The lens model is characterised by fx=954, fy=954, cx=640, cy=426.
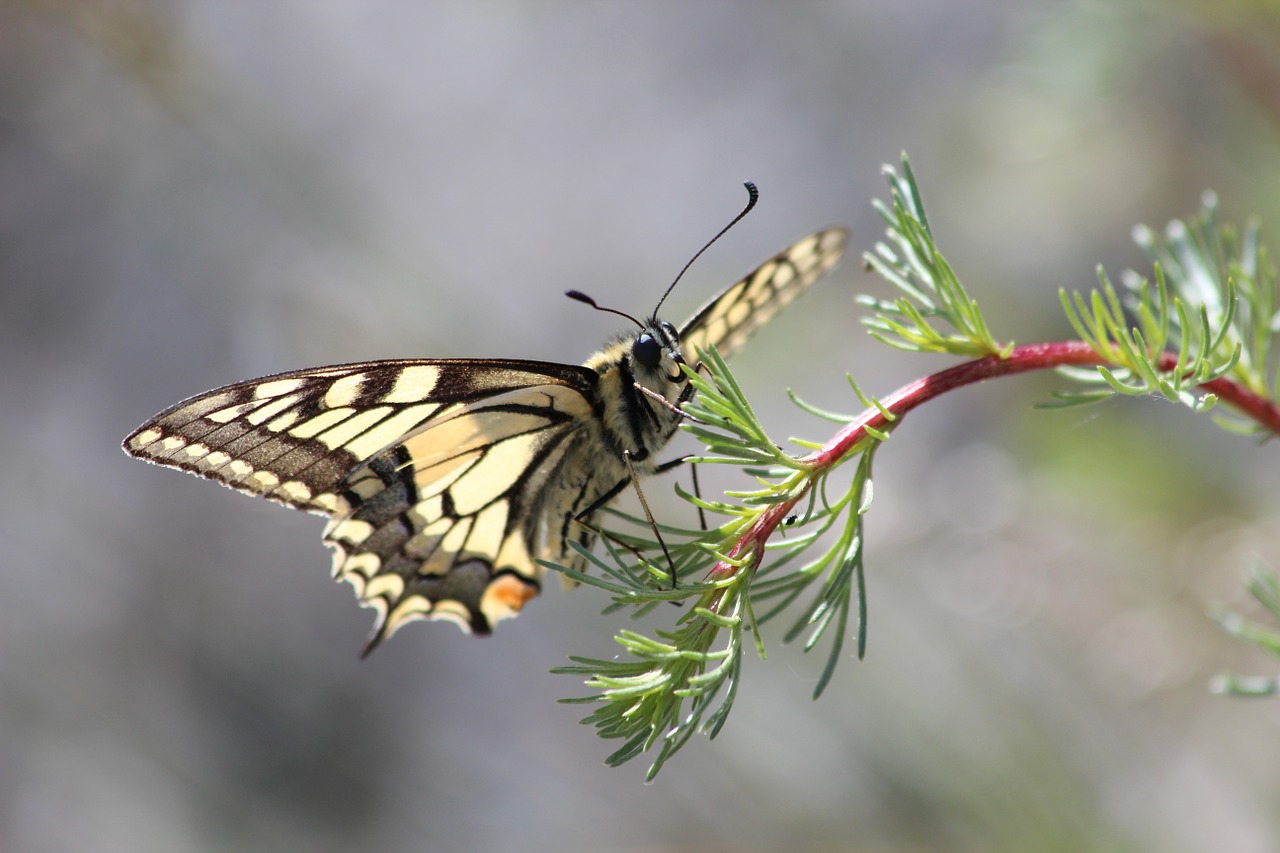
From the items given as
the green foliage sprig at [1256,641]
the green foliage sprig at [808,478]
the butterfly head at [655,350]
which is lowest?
the green foliage sprig at [1256,641]

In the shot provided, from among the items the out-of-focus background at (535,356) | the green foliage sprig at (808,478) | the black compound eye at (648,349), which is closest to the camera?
the green foliage sprig at (808,478)

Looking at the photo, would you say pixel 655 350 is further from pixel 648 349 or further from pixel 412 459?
pixel 412 459

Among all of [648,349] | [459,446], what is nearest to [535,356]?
[459,446]

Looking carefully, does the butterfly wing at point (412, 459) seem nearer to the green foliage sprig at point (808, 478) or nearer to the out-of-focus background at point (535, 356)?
the green foliage sprig at point (808, 478)

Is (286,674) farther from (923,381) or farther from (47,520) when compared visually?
(923,381)

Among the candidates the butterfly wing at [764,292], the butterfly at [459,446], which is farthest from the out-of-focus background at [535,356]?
the butterfly at [459,446]

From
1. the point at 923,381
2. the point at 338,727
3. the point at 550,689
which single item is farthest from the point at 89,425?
the point at 923,381

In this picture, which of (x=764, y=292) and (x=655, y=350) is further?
(x=764, y=292)
